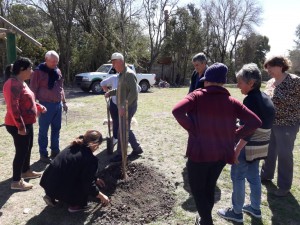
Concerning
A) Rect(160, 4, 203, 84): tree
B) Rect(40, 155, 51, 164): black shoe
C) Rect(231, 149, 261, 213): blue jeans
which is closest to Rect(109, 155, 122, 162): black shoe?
Rect(40, 155, 51, 164): black shoe

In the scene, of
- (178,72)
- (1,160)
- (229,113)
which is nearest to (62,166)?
(229,113)

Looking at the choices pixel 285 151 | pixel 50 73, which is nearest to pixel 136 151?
pixel 50 73

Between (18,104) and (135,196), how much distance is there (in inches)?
73.6

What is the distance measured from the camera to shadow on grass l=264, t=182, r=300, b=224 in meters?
3.44

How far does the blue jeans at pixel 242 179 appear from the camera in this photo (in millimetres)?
3191

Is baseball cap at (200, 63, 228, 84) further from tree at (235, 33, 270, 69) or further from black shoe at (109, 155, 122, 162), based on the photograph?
tree at (235, 33, 270, 69)

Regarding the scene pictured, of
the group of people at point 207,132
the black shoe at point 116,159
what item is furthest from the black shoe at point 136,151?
the group of people at point 207,132

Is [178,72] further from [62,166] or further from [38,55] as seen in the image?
[62,166]

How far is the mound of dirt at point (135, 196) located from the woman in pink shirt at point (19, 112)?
1121 mm

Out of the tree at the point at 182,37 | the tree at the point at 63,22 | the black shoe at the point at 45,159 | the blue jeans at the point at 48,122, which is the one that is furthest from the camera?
the tree at the point at 182,37

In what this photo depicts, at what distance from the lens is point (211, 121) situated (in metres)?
2.52

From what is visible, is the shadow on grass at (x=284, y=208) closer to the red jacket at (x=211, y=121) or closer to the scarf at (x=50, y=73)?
the red jacket at (x=211, y=121)

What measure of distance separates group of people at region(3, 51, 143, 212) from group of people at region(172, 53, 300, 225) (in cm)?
123

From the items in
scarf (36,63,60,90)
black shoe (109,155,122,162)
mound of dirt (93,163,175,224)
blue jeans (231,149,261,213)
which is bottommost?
mound of dirt (93,163,175,224)
